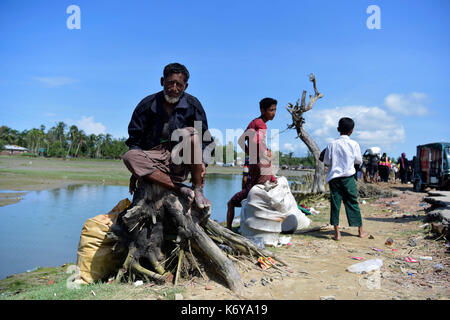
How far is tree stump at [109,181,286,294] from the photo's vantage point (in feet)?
9.77

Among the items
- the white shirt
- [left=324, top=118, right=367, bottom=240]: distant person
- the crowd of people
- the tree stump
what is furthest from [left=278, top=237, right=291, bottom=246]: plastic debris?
the crowd of people

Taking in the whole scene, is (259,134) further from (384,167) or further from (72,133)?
(72,133)

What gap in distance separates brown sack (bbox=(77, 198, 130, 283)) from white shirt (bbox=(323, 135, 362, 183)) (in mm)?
3312

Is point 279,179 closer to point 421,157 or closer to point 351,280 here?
point 351,280

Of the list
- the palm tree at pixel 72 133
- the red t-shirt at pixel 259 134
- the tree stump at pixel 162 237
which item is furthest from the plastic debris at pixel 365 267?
the palm tree at pixel 72 133

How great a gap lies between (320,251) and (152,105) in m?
2.89

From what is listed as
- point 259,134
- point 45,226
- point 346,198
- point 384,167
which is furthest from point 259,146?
point 384,167

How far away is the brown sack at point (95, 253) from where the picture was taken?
10.1 feet

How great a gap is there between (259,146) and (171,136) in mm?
1690

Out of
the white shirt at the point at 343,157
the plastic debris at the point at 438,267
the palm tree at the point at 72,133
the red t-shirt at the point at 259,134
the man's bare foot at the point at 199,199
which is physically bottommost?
the plastic debris at the point at 438,267

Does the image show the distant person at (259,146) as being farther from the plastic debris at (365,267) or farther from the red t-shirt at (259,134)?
the plastic debris at (365,267)

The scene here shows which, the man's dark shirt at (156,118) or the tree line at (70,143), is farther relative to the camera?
the tree line at (70,143)

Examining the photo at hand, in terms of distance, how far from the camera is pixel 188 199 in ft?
10.1

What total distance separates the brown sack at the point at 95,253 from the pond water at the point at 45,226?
288 cm
